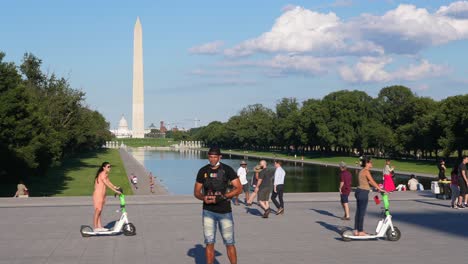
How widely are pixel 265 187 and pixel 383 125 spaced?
85.5 meters

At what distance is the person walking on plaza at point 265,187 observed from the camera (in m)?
18.1

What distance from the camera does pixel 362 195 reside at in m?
13.7

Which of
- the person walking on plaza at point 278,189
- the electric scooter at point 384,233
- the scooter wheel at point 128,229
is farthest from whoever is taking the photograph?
the person walking on plaza at point 278,189

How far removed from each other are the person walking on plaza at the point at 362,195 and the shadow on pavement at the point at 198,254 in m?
3.30

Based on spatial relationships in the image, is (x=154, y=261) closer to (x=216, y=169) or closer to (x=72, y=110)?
(x=216, y=169)

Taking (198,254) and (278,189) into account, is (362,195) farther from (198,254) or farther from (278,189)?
(278,189)

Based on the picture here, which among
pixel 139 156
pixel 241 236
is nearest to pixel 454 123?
pixel 241 236

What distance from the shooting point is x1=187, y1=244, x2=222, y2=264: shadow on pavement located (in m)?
11.4

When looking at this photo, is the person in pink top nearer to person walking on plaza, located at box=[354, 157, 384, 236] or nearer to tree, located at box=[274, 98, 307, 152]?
person walking on plaza, located at box=[354, 157, 384, 236]

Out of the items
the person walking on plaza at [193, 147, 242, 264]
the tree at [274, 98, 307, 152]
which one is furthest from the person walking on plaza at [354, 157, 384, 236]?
the tree at [274, 98, 307, 152]

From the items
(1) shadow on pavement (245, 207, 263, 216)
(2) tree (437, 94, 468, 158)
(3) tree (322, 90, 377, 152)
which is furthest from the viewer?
(3) tree (322, 90, 377, 152)

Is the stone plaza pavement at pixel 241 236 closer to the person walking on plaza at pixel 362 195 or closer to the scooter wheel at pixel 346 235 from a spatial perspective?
the scooter wheel at pixel 346 235

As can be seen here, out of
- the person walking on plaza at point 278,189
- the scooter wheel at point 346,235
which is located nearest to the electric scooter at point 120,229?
the scooter wheel at point 346,235

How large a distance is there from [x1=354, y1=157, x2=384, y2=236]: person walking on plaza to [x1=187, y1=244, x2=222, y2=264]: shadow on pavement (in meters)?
3.30
